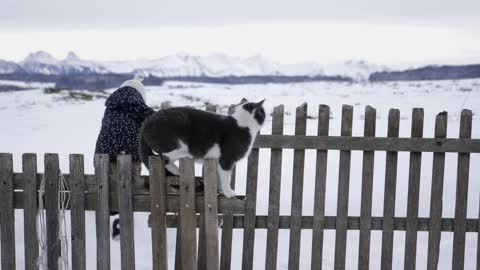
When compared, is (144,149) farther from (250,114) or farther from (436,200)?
(436,200)

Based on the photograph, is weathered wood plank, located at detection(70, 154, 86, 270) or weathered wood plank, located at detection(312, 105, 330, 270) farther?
weathered wood plank, located at detection(312, 105, 330, 270)

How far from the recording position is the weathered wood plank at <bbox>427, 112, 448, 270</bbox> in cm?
435

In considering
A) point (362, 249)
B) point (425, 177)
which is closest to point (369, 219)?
point (362, 249)

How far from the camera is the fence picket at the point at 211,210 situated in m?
3.33

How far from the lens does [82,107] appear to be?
16.2 meters

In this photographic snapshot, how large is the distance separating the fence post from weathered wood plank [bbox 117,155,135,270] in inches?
6.7

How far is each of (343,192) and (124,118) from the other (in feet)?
7.66

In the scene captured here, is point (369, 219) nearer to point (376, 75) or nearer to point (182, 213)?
point (182, 213)

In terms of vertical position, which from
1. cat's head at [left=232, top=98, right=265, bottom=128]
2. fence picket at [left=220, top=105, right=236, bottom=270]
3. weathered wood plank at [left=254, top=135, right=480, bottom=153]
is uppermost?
cat's head at [left=232, top=98, right=265, bottom=128]

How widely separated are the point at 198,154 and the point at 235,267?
1.84 meters

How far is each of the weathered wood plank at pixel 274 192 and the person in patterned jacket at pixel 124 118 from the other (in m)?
1.50

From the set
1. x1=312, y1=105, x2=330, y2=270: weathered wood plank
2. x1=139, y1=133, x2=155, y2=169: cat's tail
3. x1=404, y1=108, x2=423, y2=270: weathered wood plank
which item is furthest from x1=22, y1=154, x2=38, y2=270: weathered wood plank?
x1=404, y1=108, x2=423, y2=270: weathered wood plank

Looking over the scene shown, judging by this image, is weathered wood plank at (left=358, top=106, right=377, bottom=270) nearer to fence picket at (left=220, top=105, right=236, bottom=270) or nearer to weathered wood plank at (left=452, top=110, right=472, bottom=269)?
weathered wood plank at (left=452, top=110, right=472, bottom=269)

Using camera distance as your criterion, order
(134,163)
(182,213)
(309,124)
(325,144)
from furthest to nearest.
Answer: (309,124) < (134,163) < (325,144) < (182,213)
